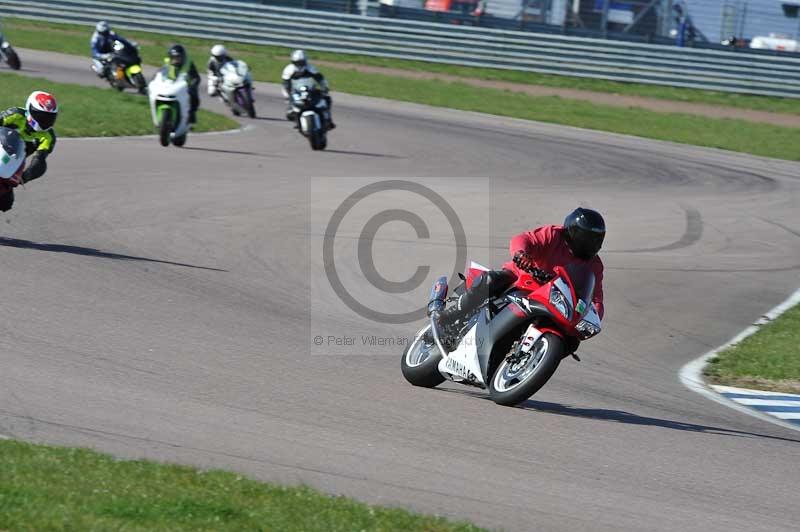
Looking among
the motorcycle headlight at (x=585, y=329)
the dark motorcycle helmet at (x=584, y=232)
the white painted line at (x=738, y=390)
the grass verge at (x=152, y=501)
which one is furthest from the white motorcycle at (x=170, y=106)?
the grass verge at (x=152, y=501)

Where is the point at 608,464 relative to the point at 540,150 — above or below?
above

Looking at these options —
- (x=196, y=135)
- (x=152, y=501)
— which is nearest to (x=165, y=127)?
(x=196, y=135)

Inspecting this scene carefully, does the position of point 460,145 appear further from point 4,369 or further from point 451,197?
point 4,369

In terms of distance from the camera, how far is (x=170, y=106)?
19344 mm

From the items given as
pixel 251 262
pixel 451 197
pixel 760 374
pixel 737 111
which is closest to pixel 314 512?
pixel 760 374

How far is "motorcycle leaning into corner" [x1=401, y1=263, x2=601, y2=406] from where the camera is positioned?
24.8 feet

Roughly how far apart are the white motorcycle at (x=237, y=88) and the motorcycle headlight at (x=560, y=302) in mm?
18072

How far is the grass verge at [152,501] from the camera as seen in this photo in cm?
492

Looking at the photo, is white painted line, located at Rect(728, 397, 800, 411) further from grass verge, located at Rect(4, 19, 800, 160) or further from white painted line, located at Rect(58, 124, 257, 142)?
grass verge, located at Rect(4, 19, 800, 160)

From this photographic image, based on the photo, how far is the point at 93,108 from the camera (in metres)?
22.5

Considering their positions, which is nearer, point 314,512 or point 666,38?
point 314,512

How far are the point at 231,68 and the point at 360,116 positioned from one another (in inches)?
131

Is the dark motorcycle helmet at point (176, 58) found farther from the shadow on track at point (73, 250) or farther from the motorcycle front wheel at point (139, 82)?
the shadow on track at point (73, 250)

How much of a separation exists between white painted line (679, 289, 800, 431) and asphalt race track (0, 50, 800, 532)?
14 cm
